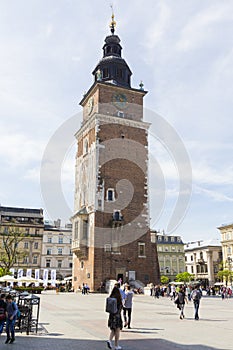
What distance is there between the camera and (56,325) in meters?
15.4

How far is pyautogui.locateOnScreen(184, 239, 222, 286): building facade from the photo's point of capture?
92631mm

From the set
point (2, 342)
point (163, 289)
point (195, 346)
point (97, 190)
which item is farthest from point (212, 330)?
point (97, 190)

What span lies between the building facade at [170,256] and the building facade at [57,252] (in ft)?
92.0

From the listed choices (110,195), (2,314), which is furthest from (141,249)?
(2,314)

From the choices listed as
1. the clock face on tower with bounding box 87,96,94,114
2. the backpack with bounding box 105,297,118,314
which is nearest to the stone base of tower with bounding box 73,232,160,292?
the clock face on tower with bounding box 87,96,94,114

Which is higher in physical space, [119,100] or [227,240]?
[119,100]

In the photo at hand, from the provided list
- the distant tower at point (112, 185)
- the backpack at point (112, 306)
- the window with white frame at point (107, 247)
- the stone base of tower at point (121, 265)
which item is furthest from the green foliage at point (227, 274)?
the backpack at point (112, 306)

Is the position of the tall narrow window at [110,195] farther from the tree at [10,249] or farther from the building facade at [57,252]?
the building facade at [57,252]

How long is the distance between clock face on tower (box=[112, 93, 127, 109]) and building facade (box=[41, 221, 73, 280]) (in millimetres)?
41341

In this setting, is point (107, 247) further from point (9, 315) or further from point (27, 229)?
point (27, 229)

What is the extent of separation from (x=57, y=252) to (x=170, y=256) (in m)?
33.6

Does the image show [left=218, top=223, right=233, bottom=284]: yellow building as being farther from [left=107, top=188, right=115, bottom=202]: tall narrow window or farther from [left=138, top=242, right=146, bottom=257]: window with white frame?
[left=107, top=188, right=115, bottom=202]: tall narrow window

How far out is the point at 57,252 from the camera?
8144 cm

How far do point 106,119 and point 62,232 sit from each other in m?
41.5
